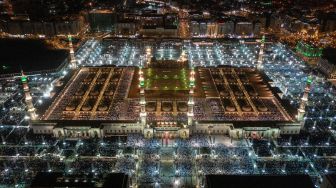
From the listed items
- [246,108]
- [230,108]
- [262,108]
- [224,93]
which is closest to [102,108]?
[230,108]

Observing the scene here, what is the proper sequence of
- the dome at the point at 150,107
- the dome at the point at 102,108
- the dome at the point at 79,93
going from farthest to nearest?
the dome at the point at 79,93
the dome at the point at 150,107
the dome at the point at 102,108

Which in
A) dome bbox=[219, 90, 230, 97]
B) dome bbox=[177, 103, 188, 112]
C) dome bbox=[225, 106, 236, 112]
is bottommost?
dome bbox=[177, 103, 188, 112]

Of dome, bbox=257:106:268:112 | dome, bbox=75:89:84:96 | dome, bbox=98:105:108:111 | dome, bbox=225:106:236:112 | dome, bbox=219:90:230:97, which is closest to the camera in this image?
dome, bbox=225:106:236:112

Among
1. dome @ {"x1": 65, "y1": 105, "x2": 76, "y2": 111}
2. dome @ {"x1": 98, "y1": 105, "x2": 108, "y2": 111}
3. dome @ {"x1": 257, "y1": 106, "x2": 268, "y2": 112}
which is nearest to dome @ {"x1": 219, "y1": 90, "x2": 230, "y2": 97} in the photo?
dome @ {"x1": 257, "y1": 106, "x2": 268, "y2": 112}

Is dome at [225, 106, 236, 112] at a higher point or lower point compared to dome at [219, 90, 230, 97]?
lower

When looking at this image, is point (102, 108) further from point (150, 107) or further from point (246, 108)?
point (246, 108)

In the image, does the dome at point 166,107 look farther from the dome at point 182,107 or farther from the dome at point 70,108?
the dome at point 70,108

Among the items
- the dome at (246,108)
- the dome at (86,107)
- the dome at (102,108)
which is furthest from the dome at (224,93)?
the dome at (86,107)

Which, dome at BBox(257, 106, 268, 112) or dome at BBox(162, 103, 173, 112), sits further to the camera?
dome at BBox(162, 103, 173, 112)

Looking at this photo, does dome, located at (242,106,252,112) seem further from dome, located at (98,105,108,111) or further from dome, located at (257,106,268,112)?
dome, located at (98,105,108,111)

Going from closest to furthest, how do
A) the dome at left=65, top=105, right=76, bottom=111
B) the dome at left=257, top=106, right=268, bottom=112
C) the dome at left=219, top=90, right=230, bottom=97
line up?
the dome at left=257, top=106, right=268, bottom=112
the dome at left=65, top=105, right=76, bottom=111
the dome at left=219, top=90, right=230, bottom=97

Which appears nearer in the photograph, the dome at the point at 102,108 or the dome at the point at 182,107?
the dome at the point at 102,108

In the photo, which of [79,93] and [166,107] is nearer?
[166,107]
